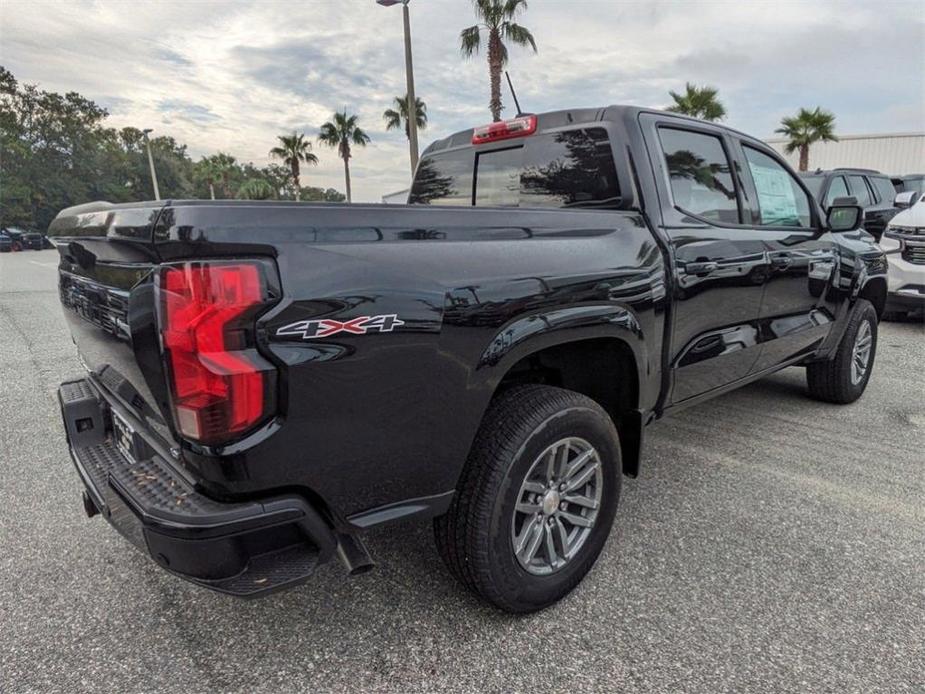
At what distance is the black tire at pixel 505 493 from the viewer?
1947 millimetres

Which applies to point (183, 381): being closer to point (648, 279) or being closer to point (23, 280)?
point (648, 279)

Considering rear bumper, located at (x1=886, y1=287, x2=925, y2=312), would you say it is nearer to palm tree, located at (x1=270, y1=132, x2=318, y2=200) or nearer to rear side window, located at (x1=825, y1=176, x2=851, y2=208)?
rear side window, located at (x1=825, y1=176, x2=851, y2=208)

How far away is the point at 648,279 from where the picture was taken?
2.47 meters

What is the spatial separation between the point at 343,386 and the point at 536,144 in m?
1.91

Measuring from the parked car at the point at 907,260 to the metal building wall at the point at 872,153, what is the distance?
22.5 meters

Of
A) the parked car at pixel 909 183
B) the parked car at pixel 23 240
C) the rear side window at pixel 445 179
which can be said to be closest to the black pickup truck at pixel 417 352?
the rear side window at pixel 445 179

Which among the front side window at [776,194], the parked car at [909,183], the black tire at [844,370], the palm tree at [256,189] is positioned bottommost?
the black tire at [844,370]

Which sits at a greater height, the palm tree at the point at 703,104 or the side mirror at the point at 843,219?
the palm tree at the point at 703,104

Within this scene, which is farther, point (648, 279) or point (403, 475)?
point (648, 279)

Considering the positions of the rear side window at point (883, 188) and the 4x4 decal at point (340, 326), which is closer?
the 4x4 decal at point (340, 326)

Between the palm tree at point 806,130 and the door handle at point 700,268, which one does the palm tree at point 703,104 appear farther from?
the door handle at point 700,268

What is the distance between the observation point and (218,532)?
1.48 metres

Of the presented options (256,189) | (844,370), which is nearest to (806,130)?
(844,370)

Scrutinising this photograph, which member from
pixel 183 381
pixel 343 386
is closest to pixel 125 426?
pixel 183 381
